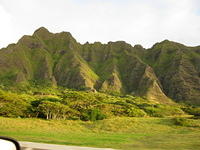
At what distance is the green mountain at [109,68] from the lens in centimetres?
7162

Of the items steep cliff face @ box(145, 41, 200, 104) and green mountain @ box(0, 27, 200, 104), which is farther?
green mountain @ box(0, 27, 200, 104)

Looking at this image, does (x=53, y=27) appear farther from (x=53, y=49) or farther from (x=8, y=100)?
(x=8, y=100)

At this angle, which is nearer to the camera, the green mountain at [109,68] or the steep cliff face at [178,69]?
the steep cliff face at [178,69]

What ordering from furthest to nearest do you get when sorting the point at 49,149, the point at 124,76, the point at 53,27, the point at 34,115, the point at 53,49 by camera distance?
the point at 53,27 < the point at 53,49 < the point at 124,76 < the point at 34,115 < the point at 49,149

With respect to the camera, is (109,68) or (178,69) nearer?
(178,69)

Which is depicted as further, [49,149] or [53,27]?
[53,27]

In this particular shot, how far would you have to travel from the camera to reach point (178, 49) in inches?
3342

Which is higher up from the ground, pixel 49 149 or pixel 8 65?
pixel 8 65

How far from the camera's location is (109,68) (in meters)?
85.1

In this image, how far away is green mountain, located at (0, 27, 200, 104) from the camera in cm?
7162

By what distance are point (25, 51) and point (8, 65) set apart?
42.1 feet

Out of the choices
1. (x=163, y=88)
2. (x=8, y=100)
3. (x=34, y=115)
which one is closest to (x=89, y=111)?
(x=34, y=115)

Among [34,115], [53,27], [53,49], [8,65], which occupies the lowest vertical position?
[34,115]

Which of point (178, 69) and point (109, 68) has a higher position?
point (109, 68)
